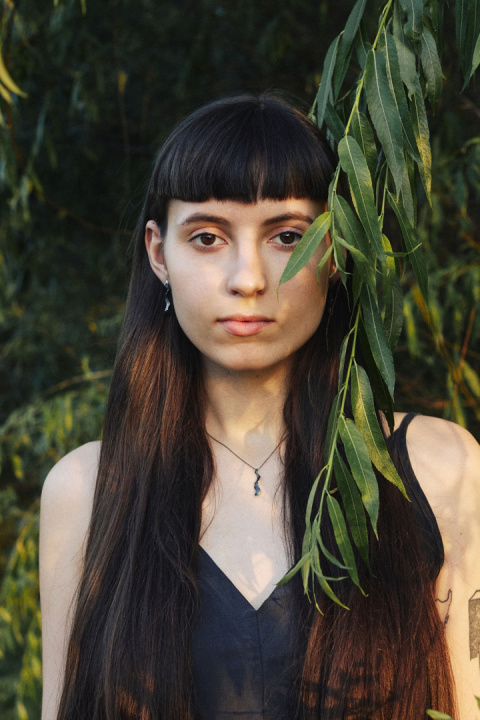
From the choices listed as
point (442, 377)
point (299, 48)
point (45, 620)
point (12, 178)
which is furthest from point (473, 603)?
point (299, 48)

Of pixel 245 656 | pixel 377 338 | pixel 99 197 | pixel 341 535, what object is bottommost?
pixel 245 656

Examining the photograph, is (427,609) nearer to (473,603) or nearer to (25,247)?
(473,603)

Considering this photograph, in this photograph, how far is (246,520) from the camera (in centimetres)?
141

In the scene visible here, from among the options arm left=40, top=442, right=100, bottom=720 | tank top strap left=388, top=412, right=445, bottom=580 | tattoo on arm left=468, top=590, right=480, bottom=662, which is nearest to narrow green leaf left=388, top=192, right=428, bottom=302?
tank top strap left=388, top=412, right=445, bottom=580

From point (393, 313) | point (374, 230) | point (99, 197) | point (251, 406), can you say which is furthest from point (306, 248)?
point (99, 197)

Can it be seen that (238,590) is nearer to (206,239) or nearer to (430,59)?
(206,239)

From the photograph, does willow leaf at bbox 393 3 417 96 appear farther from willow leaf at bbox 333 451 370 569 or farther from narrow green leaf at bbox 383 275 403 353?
willow leaf at bbox 333 451 370 569

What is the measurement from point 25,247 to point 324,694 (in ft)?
5.88

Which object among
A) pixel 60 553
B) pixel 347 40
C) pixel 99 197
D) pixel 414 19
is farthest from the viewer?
pixel 99 197

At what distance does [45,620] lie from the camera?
1.51 meters

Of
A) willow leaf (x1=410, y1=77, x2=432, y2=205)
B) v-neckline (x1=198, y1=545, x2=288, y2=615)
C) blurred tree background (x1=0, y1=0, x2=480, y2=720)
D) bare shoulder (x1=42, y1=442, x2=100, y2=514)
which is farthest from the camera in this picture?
blurred tree background (x1=0, y1=0, x2=480, y2=720)

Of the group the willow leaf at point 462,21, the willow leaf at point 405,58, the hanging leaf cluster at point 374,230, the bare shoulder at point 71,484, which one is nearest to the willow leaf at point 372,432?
the hanging leaf cluster at point 374,230

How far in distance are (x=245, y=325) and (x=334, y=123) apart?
0.32 metres

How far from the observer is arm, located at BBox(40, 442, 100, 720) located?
147cm
